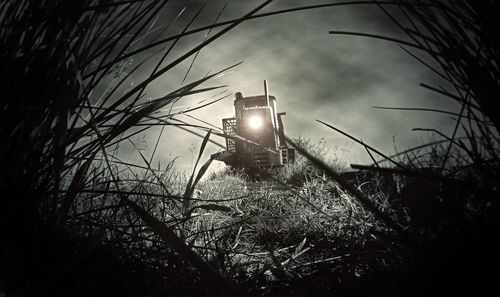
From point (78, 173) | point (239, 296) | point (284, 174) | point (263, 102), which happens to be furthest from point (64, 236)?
point (263, 102)

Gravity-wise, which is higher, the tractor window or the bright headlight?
the tractor window

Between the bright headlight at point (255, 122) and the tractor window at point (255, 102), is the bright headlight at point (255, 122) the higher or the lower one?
Answer: the lower one

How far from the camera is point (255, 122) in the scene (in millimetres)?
6340

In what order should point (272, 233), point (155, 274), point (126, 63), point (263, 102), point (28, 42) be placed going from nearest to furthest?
1. point (28, 42)
2. point (155, 274)
3. point (126, 63)
4. point (272, 233)
5. point (263, 102)

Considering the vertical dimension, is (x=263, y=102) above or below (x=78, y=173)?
above

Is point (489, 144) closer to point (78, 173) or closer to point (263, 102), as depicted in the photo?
point (78, 173)

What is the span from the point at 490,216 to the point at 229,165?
754 cm

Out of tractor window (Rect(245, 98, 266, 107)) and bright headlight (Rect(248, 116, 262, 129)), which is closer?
bright headlight (Rect(248, 116, 262, 129))

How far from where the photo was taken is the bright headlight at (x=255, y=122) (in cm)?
628

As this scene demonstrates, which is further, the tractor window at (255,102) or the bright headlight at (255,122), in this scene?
the tractor window at (255,102)

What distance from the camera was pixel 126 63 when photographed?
82cm

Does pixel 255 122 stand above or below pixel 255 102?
below

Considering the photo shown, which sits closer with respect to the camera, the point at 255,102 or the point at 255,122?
the point at 255,122

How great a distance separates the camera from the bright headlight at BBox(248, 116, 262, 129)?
6.28m
